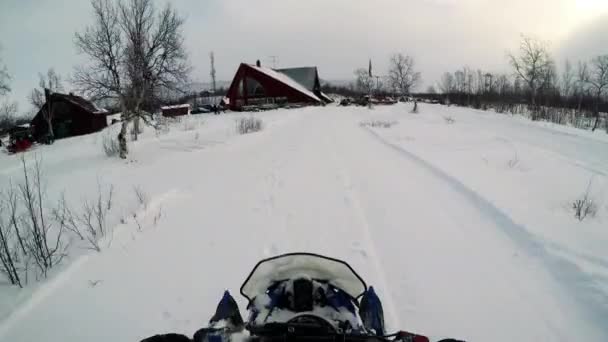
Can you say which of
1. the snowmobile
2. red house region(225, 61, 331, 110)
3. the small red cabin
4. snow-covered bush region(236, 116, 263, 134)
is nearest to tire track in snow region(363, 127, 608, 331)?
the snowmobile

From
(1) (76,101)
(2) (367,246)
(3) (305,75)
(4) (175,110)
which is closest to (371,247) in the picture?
(2) (367,246)

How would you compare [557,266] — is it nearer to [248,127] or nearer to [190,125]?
[248,127]

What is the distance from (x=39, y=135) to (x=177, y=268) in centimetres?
4293

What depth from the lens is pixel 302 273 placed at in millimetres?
2076

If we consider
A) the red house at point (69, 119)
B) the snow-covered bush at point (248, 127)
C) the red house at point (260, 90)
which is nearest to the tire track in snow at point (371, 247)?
the snow-covered bush at point (248, 127)

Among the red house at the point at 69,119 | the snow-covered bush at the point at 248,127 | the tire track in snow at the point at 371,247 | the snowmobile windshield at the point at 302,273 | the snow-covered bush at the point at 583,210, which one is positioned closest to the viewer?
the snowmobile windshield at the point at 302,273

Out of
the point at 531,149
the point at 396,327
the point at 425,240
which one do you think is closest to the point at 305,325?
the point at 396,327

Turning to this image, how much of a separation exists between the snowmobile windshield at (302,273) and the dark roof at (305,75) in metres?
59.4

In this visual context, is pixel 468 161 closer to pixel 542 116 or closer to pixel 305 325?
pixel 305 325

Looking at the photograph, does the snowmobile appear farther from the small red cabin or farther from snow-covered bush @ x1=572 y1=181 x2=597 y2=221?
the small red cabin

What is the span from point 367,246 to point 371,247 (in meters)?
0.05

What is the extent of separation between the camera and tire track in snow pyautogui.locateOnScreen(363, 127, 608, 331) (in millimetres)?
2818

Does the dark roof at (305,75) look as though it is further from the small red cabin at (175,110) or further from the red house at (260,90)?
the small red cabin at (175,110)

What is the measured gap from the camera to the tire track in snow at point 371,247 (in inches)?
107
